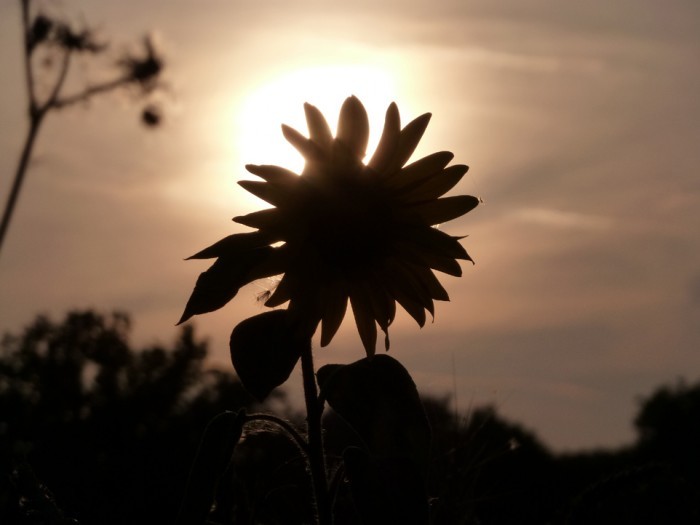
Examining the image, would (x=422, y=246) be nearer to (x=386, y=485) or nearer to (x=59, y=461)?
(x=386, y=485)

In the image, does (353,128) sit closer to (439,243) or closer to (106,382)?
(439,243)

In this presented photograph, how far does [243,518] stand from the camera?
A: 82.0 inches

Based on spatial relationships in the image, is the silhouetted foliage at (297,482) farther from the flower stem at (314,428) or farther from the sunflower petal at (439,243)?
the sunflower petal at (439,243)

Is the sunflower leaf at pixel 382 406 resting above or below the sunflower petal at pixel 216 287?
below

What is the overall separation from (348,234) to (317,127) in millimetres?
191

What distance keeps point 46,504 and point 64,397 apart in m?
12.8

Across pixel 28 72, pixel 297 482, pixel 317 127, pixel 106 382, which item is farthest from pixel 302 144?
pixel 106 382

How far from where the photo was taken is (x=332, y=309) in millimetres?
1675

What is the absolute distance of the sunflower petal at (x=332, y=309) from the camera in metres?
1.67

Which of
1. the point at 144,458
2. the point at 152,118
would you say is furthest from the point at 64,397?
the point at 144,458

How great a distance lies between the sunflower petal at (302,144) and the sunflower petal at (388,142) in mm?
109

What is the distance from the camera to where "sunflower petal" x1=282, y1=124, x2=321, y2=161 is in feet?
5.26

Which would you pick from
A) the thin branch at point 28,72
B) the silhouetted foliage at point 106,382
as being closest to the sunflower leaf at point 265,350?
the silhouetted foliage at point 106,382

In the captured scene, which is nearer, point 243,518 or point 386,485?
point 386,485
